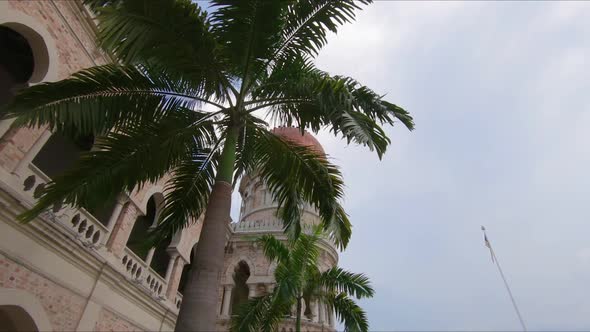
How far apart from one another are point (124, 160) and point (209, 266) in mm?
2337

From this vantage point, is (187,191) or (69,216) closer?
(187,191)

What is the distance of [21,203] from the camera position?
21.6ft

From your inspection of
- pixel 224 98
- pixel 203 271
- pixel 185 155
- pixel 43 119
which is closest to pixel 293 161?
pixel 224 98

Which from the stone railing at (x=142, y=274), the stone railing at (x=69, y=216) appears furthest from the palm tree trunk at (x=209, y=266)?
the stone railing at (x=142, y=274)

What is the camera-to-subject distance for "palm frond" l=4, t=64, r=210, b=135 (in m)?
4.71

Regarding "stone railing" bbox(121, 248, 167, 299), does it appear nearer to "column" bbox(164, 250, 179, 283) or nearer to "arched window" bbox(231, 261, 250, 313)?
"column" bbox(164, 250, 179, 283)

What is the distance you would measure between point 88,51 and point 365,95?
701 centimetres

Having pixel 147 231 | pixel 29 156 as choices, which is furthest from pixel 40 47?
pixel 147 231

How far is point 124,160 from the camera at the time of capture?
18.3 feet

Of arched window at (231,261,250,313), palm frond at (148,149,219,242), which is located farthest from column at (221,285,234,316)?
palm frond at (148,149,219,242)

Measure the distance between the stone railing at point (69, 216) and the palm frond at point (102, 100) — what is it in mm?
2022

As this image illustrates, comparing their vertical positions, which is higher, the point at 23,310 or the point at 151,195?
the point at 151,195

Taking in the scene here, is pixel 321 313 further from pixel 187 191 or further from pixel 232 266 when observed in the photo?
pixel 187 191

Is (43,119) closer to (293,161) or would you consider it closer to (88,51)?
(293,161)
